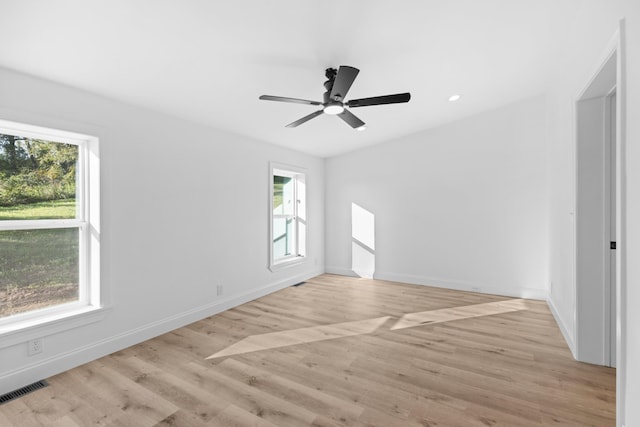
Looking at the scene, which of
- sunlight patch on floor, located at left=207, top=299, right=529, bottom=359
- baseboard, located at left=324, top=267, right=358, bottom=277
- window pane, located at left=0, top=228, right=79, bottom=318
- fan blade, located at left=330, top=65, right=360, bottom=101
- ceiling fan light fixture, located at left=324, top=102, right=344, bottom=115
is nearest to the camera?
fan blade, located at left=330, top=65, right=360, bottom=101

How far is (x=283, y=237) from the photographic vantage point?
5.54m

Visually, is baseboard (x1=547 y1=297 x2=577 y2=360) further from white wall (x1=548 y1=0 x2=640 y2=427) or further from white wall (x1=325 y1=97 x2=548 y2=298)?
white wall (x1=325 y1=97 x2=548 y2=298)

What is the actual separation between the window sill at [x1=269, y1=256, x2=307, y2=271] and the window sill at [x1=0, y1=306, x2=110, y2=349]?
2.40m

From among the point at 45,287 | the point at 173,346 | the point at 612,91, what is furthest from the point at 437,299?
the point at 45,287

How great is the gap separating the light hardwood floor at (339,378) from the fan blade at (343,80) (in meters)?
2.23

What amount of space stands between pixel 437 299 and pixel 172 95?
4122 millimetres

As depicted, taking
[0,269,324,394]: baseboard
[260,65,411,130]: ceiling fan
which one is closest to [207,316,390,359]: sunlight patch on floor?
[0,269,324,394]: baseboard

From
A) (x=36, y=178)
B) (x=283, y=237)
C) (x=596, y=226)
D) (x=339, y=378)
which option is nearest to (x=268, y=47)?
(x=36, y=178)

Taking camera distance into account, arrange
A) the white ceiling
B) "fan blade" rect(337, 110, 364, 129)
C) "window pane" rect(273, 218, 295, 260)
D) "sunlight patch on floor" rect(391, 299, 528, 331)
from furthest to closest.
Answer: "window pane" rect(273, 218, 295, 260) → "sunlight patch on floor" rect(391, 299, 528, 331) → "fan blade" rect(337, 110, 364, 129) → the white ceiling

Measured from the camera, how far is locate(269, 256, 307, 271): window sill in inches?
191

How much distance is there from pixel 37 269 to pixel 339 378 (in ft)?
8.54

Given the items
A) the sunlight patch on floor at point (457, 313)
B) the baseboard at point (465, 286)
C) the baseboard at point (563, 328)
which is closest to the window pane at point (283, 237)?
the baseboard at point (465, 286)

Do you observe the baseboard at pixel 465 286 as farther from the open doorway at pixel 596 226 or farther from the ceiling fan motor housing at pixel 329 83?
the ceiling fan motor housing at pixel 329 83

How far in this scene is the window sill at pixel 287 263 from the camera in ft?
15.9
